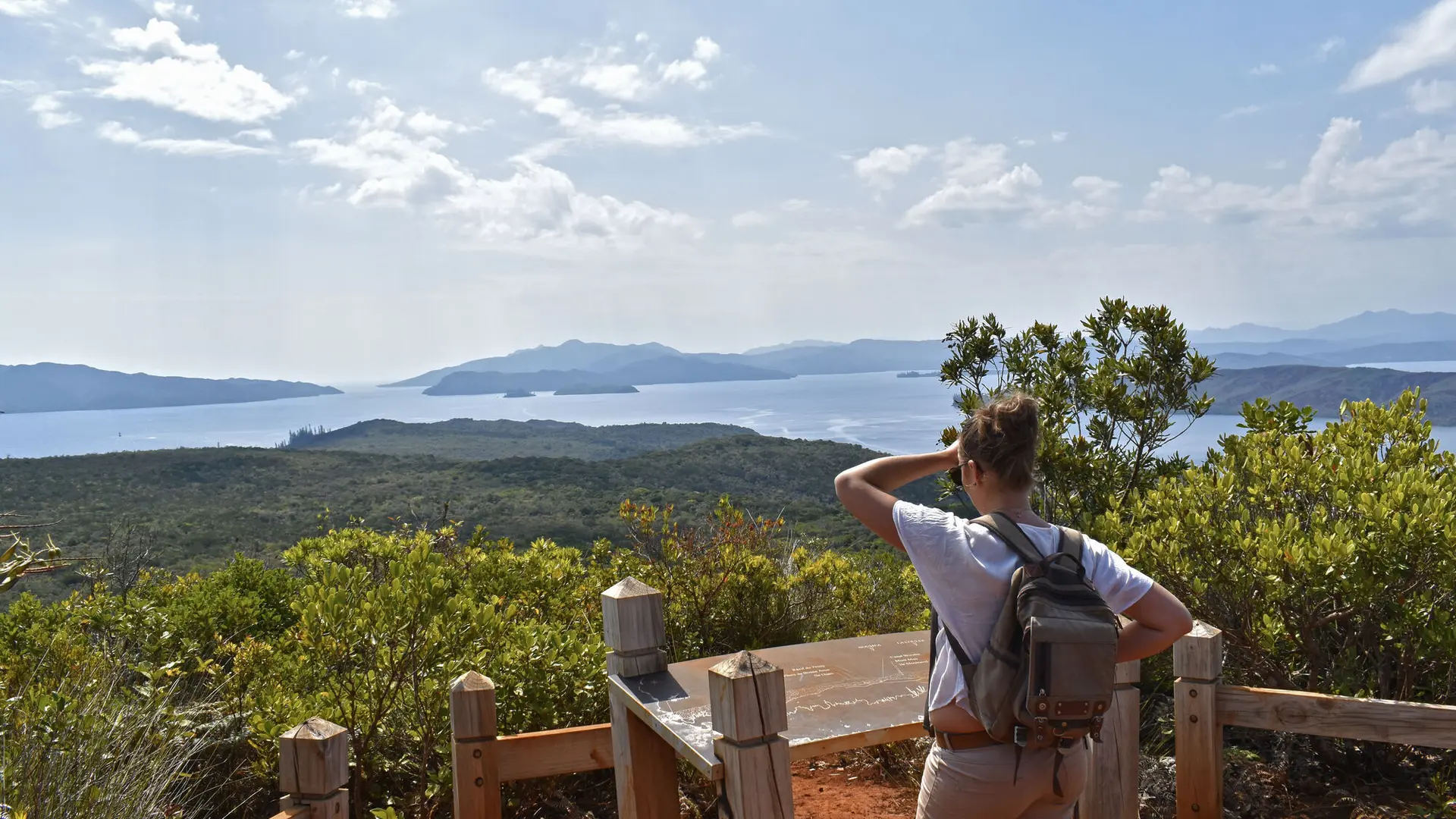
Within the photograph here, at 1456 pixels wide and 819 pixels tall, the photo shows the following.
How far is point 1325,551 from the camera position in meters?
3.47

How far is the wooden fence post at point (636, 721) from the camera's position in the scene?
2.97 m

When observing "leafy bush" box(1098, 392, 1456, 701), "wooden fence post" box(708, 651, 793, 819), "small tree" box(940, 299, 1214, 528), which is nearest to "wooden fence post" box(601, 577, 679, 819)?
"wooden fence post" box(708, 651, 793, 819)

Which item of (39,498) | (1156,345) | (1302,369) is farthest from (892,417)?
(1156,345)

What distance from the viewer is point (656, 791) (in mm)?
2994

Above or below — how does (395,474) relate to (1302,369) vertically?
below

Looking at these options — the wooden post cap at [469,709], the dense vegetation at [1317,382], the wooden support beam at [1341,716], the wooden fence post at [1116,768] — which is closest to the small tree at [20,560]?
the wooden post cap at [469,709]

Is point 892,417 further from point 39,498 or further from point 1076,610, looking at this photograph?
point 1076,610

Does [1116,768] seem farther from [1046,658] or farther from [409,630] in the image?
[409,630]

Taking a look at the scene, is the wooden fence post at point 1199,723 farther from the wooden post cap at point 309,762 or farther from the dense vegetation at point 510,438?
the dense vegetation at point 510,438

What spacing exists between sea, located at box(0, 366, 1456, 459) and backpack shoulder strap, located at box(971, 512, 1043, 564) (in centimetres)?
5794

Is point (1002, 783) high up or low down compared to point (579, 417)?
up

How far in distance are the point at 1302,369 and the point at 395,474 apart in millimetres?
43829

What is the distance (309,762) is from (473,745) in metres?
0.71

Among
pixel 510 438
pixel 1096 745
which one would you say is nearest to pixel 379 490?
pixel 1096 745
